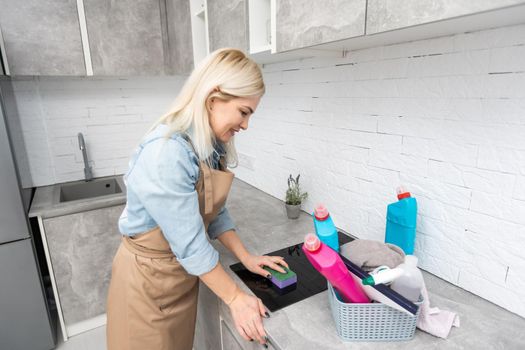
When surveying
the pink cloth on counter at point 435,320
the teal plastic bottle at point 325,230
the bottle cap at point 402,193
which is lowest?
the pink cloth on counter at point 435,320

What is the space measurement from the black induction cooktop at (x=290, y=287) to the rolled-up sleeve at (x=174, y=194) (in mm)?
246

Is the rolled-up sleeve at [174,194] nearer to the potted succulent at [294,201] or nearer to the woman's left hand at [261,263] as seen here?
the woman's left hand at [261,263]

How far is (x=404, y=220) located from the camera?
1068 mm

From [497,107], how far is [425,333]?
64 centimetres

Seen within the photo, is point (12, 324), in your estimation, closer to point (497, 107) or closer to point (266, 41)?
point (266, 41)

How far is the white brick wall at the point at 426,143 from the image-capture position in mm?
877

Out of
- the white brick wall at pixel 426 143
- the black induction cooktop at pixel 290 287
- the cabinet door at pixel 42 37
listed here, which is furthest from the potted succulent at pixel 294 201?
the cabinet door at pixel 42 37

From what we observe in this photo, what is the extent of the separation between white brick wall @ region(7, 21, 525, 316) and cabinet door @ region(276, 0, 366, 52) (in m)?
0.37

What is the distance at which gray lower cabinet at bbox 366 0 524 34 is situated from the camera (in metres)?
0.57

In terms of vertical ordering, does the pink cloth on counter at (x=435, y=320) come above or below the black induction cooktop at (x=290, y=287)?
above

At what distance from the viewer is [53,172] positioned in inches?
88.4

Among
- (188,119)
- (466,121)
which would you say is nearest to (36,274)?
(188,119)

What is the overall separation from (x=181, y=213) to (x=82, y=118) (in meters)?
1.86

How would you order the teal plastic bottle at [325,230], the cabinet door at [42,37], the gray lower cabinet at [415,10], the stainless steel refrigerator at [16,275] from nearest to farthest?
the gray lower cabinet at [415,10], the teal plastic bottle at [325,230], the stainless steel refrigerator at [16,275], the cabinet door at [42,37]
